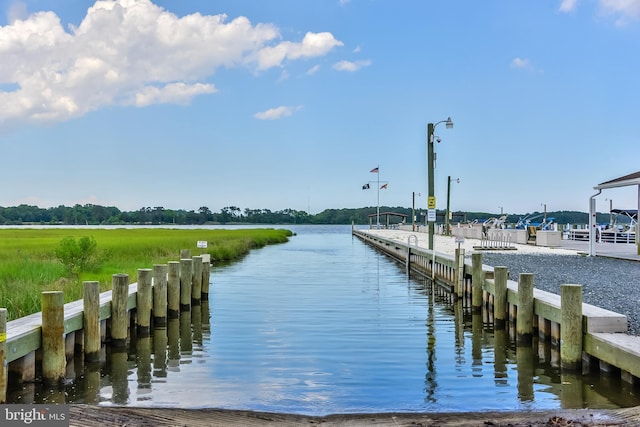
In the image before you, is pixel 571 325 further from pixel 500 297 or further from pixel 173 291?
pixel 173 291

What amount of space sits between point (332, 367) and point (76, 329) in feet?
13.6

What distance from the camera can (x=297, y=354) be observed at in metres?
11.8

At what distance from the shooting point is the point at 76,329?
402 inches

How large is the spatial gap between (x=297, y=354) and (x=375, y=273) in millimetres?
17777

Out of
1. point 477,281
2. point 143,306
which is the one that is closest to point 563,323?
point 477,281

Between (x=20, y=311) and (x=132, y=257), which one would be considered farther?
(x=132, y=257)

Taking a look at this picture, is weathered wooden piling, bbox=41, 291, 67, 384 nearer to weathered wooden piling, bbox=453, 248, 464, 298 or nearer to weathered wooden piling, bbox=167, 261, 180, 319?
weathered wooden piling, bbox=167, 261, 180, 319

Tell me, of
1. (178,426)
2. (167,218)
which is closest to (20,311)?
(178,426)

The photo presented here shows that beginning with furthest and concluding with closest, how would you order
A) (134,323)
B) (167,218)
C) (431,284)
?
1. (167,218)
2. (431,284)
3. (134,323)

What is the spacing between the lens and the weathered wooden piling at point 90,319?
1035 centimetres

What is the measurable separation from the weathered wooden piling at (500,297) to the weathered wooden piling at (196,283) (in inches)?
326

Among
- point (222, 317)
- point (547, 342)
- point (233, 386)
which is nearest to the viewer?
point (233, 386)

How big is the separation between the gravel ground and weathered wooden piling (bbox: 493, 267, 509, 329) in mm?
1191

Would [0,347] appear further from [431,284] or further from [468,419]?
[431,284]
